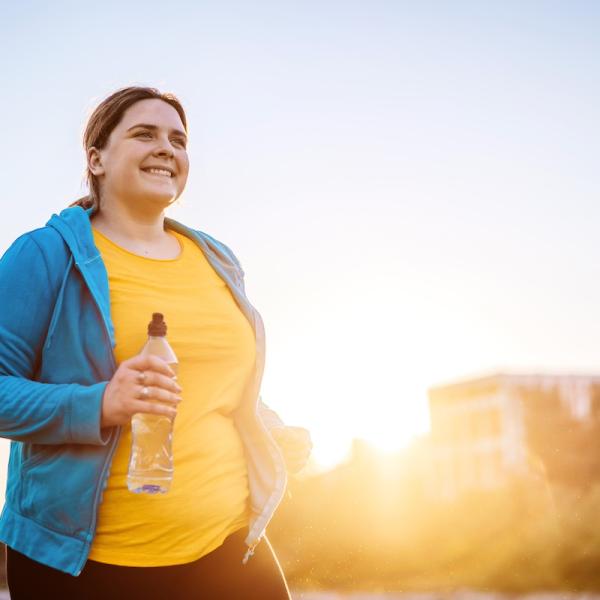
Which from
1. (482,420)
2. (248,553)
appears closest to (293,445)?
(248,553)

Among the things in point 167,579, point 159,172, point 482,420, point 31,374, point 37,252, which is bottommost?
point 167,579

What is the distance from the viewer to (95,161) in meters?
2.39

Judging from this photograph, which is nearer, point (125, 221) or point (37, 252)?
point (37, 252)

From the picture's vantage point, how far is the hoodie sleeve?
188 centimetres

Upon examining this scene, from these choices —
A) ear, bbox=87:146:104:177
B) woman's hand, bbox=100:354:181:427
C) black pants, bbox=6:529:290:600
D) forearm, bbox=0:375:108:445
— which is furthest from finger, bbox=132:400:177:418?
ear, bbox=87:146:104:177

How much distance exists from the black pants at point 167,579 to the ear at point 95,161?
100 cm

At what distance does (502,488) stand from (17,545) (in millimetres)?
15402

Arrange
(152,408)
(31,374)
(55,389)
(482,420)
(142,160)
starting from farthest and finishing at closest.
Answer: (482,420), (142,160), (31,374), (55,389), (152,408)

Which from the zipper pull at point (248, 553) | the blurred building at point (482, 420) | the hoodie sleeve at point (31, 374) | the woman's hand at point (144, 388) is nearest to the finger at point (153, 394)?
the woman's hand at point (144, 388)

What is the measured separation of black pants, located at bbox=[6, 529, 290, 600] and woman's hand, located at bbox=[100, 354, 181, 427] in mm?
414

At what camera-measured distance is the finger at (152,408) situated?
1.80m

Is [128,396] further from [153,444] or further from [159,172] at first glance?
[159,172]

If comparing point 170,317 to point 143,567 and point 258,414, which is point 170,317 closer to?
point 258,414

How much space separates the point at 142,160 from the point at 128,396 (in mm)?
762
